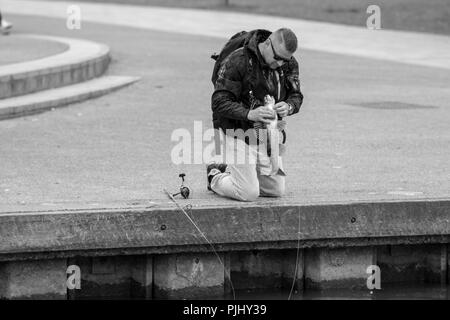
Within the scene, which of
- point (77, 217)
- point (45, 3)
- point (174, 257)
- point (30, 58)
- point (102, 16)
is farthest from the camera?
point (45, 3)

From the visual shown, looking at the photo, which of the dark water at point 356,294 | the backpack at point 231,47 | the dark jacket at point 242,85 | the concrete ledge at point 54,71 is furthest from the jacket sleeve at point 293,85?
the concrete ledge at point 54,71

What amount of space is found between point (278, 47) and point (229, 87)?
43 cm

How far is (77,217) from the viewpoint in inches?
308

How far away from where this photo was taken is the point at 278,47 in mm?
8289

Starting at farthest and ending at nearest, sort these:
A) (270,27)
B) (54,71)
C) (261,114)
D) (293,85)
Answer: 1. (270,27)
2. (54,71)
3. (293,85)
4. (261,114)

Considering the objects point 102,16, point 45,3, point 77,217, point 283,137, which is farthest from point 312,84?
point 45,3

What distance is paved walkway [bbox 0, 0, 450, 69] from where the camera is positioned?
21188mm

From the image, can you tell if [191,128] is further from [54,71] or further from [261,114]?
[261,114]

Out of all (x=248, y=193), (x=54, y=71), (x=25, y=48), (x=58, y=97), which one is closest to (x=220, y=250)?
(x=248, y=193)

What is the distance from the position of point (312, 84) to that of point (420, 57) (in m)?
4.15

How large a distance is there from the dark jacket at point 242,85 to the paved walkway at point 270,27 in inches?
434

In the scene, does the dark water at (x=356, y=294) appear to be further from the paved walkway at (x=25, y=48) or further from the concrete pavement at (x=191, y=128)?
the paved walkway at (x=25, y=48)

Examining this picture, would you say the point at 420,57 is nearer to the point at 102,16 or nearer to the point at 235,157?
the point at 102,16

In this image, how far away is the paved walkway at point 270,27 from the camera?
69.5ft
